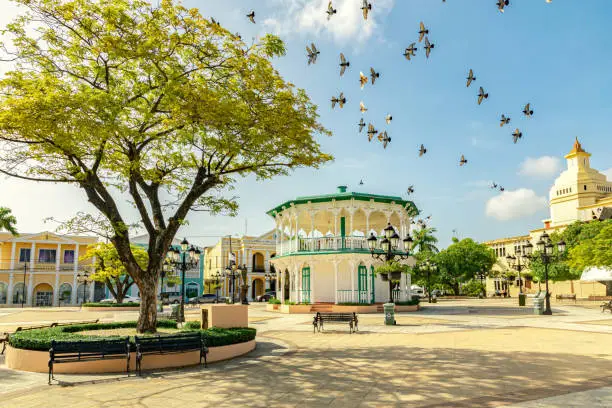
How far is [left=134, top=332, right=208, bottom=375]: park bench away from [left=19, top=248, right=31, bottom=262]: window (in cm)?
5362

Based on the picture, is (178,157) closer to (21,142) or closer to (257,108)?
(257,108)

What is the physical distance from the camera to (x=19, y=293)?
5362 centimetres

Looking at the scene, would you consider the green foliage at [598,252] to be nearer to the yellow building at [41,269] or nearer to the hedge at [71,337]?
the hedge at [71,337]

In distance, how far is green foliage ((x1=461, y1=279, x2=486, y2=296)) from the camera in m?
57.3

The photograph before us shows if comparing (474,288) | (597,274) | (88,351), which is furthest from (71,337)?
(474,288)

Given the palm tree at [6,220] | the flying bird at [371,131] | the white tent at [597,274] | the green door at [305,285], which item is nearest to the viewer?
the flying bird at [371,131]

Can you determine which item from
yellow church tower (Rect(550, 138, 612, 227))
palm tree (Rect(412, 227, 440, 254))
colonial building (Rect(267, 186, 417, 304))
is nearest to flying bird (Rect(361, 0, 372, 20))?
colonial building (Rect(267, 186, 417, 304))

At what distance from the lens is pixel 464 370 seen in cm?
965

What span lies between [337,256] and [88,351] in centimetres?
2054

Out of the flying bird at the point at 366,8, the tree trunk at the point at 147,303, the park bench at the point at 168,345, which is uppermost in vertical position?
the flying bird at the point at 366,8

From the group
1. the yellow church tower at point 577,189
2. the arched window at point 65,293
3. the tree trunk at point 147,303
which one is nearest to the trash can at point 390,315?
the tree trunk at point 147,303

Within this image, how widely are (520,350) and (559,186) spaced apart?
74.0m

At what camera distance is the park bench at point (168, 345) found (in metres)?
9.99

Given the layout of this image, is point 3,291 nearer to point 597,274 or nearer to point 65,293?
point 65,293
